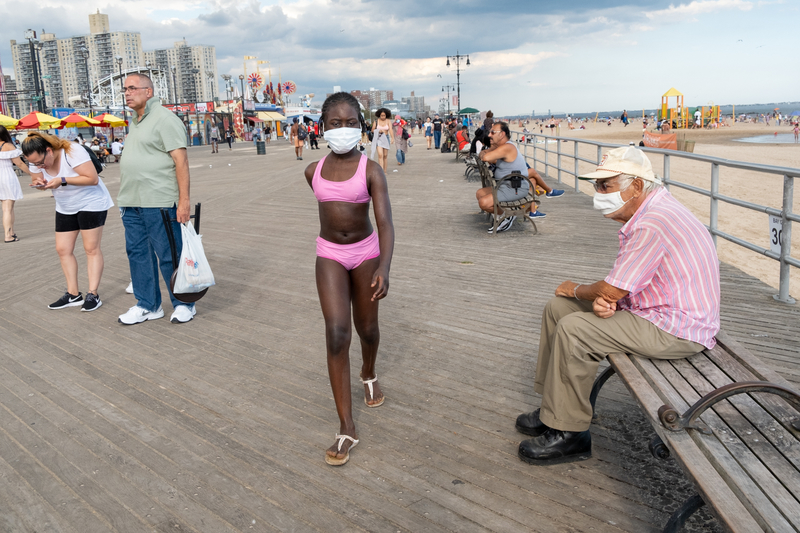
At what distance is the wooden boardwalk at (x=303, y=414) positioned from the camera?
8.61ft

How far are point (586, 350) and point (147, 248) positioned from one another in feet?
12.8

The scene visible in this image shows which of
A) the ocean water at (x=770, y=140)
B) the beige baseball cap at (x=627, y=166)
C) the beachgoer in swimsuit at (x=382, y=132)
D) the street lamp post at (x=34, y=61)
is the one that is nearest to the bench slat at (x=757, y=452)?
the beige baseball cap at (x=627, y=166)

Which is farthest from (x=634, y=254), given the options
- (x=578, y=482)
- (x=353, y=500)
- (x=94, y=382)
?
(x=94, y=382)

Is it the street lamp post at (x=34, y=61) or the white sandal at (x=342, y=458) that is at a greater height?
the street lamp post at (x=34, y=61)

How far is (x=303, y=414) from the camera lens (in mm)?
3529

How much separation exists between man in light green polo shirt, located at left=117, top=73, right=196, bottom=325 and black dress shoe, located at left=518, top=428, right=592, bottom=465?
11.1 feet

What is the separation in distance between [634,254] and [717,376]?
61 cm

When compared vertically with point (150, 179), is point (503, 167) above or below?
below

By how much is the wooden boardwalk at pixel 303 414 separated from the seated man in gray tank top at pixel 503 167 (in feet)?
5.29

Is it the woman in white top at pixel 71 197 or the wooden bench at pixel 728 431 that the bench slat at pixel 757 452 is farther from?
the woman in white top at pixel 71 197

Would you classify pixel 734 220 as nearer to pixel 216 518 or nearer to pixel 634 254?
pixel 634 254

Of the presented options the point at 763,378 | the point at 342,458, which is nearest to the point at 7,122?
the point at 342,458

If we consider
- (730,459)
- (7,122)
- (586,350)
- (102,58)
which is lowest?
(730,459)

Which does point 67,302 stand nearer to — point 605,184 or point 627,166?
point 605,184
